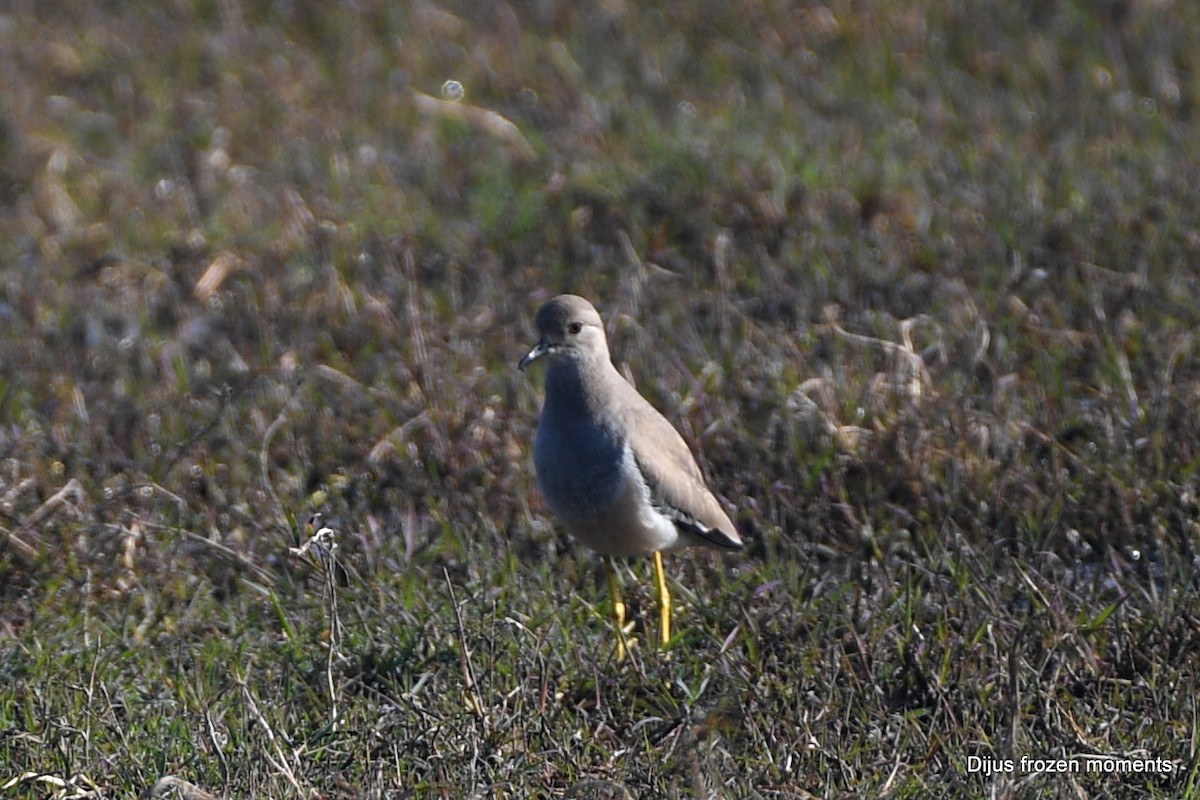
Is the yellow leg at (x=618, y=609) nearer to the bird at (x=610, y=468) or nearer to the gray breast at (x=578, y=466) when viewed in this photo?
the bird at (x=610, y=468)

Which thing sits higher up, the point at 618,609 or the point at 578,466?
the point at 578,466

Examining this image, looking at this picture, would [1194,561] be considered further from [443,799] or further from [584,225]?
[584,225]

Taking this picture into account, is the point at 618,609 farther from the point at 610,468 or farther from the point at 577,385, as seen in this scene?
the point at 577,385

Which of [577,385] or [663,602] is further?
[577,385]

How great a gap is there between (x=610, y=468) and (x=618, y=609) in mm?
404

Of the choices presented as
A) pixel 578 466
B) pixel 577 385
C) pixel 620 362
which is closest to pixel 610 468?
pixel 578 466

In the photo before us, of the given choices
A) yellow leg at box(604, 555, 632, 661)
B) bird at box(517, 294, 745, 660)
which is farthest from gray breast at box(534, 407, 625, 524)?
yellow leg at box(604, 555, 632, 661)

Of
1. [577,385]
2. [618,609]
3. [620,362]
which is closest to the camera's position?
[618,609]

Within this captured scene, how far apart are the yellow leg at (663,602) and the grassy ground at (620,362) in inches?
2.5

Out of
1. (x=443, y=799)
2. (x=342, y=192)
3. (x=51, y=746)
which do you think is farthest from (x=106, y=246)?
(x=443, y=799)

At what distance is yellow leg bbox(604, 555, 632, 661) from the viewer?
440 centimetres

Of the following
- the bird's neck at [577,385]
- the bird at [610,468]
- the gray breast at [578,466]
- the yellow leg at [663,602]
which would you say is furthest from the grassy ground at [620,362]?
the bird's neck at [577,385]

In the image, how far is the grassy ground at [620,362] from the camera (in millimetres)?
4023

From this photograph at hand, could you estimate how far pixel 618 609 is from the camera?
4.65m
